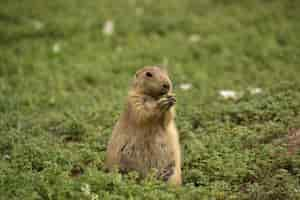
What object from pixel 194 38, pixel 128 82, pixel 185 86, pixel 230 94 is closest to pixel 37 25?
pixel 194 38

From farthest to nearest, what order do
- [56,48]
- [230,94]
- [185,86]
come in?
[56,48] < [185,86] < [230,94]

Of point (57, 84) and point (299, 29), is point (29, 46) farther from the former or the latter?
point (299, 29)

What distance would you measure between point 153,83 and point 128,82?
175 inches

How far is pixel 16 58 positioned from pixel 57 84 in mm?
1588

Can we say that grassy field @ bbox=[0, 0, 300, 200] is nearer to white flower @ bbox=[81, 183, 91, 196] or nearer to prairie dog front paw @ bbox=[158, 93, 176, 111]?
white flower @ bbox=[81, 183, 91, 196]

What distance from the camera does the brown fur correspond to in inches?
242

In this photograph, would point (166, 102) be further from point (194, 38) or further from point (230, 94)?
point (194, 38)

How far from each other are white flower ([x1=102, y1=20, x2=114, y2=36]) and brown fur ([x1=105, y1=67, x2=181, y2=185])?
6837 mm

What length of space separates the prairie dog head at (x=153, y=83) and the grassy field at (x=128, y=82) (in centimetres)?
87

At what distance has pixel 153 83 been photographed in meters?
6.32

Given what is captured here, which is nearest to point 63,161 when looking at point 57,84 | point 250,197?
point 250,197

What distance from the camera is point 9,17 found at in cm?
1406

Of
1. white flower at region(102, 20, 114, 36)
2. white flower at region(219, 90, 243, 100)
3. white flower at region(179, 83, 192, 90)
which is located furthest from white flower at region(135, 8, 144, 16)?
white flower at region(219, 90, 243, 100)

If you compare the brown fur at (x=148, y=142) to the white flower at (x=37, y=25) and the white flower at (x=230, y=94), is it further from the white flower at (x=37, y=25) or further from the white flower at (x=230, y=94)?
the white flower at (x=37, y=25)
